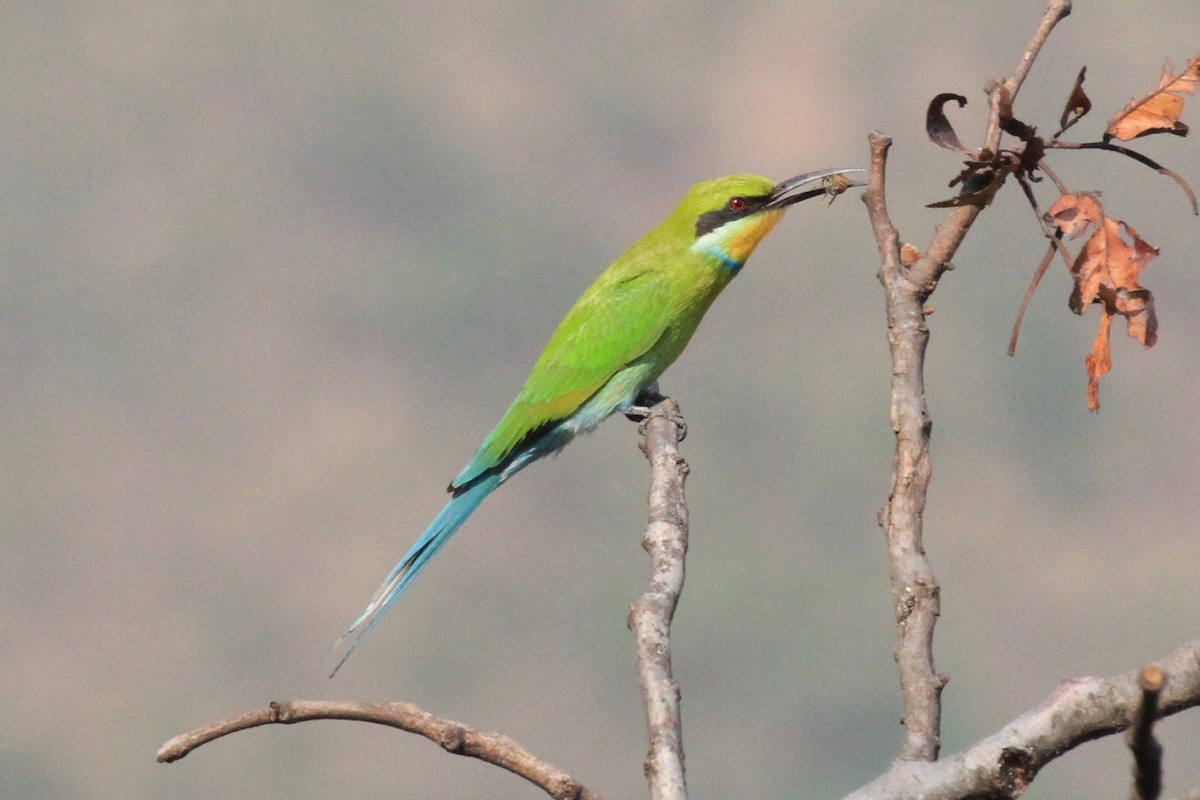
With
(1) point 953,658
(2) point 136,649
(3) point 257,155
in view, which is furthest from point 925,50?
(2) point 136,649

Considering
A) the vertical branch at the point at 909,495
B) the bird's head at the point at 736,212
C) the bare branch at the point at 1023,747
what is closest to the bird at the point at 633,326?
the bird's head at the point at 736,212

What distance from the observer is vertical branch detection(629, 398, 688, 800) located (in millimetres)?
2062

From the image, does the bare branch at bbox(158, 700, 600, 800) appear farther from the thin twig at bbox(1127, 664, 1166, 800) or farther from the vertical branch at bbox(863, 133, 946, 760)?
the thin twig at bbox(1127, 664, 1166, 800)

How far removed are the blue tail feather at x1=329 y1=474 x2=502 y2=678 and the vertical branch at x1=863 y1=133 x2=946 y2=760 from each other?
168 cm

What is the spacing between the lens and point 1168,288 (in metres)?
80.6

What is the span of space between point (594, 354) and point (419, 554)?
0.93 meters

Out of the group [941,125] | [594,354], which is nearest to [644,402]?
[594,354]

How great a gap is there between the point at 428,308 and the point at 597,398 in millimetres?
88954

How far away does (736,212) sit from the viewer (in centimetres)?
566

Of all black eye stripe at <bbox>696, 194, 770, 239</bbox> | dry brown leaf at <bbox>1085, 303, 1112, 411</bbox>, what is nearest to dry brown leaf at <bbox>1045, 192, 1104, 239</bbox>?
dry brown leaf at <bbox>1085, 303, 1112, 411</bbox>

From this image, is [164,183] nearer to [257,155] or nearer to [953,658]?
[257,155]

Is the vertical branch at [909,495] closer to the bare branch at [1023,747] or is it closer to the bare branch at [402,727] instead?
the bare branch at [1023,747]

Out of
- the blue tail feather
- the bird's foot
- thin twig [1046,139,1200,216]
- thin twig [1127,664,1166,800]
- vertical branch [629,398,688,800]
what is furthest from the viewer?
the bird's foot

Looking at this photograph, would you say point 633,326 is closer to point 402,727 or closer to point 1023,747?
point 402,727
